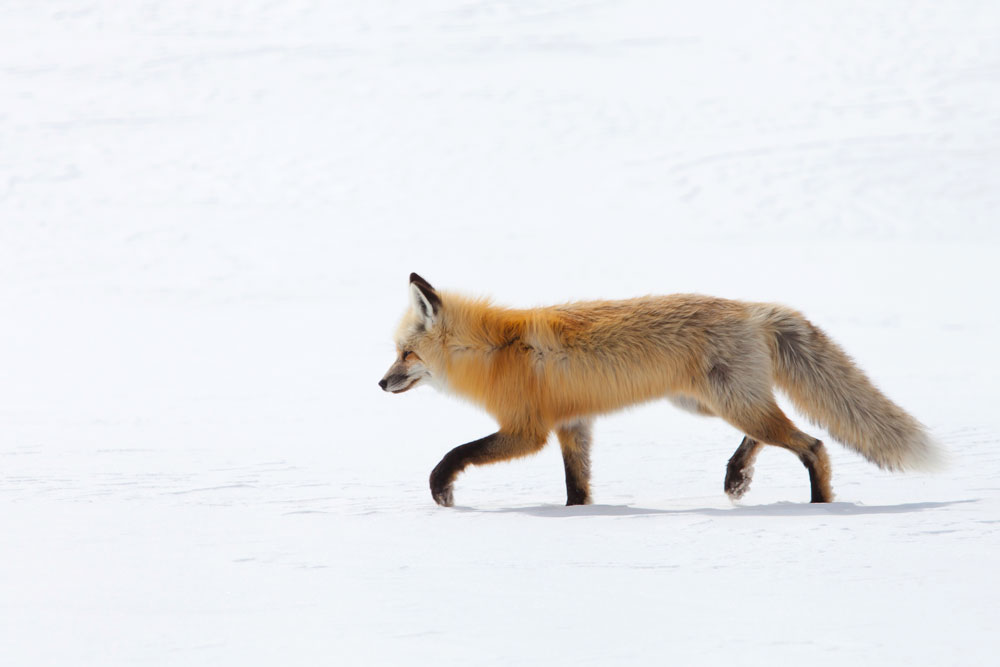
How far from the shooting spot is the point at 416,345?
5.21m

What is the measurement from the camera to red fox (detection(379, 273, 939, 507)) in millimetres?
4719

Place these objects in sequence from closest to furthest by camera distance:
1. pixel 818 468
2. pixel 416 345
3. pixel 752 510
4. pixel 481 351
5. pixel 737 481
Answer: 1. pixel 752 510
2. pixel 818 468
3. pixel 737 481
4. pixel 481 351
5. pixel 416 345

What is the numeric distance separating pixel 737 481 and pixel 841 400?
0.55 m

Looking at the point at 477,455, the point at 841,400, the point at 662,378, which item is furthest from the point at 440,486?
the point at 841,400

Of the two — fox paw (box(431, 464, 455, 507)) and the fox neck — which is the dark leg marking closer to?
the fox neck

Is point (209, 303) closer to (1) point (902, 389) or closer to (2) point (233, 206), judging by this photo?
(2) point (233, 206)

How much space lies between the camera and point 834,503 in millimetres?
4543

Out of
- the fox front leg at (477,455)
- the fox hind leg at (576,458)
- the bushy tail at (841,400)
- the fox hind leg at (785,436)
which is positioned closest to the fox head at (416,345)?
the fox front leg at (477,455)

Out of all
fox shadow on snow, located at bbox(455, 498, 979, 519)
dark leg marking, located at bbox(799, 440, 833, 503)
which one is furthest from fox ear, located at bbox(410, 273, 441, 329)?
dark leg marking, located at bbox(799, 440, 833, 503)

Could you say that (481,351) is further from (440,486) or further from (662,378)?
(662,378)

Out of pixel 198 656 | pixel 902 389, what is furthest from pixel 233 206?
pixel 198 656

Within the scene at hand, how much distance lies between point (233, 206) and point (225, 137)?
251cm

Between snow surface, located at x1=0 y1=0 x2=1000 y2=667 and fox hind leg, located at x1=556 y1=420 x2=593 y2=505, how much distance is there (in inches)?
5.5

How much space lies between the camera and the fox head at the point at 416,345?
5152 mm
